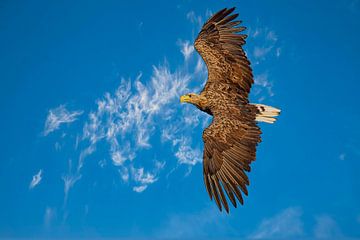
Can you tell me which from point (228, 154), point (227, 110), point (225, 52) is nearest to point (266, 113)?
point (227, 110)

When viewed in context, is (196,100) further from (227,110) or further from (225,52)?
(225,52)

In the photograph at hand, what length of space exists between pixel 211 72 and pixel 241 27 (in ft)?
6.78

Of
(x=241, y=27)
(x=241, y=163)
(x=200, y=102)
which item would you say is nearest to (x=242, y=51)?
(x=241, y=27)

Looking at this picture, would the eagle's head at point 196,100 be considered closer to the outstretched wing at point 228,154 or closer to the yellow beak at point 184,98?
the yellow beak at point 184,98

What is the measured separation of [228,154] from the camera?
12883mm

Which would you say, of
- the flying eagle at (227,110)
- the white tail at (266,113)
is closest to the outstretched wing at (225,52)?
the flying eagle at (227,110)

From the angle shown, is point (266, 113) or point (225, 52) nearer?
point (266, 113)

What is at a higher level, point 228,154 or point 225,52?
point 225,52

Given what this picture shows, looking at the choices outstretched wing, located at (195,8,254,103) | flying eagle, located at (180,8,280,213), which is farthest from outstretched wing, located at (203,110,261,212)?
outstretched wing, located at (195,8,254,103)

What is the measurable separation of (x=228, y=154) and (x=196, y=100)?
2625 millimetres

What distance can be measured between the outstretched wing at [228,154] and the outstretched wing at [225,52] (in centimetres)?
144

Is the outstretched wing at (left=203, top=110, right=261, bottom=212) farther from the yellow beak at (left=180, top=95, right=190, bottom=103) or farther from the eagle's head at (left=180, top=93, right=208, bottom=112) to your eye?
the yellow beak at (left=180, top=95, right=190, bottom=103)

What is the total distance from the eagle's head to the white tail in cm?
179

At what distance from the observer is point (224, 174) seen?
12.5m
